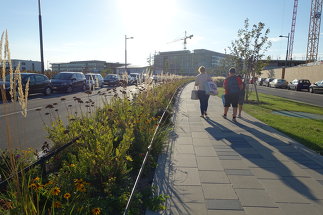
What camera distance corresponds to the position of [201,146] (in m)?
5.55

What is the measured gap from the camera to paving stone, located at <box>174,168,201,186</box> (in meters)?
3.71

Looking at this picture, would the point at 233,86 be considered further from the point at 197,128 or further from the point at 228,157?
the point at 228,157

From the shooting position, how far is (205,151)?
5.20 meters

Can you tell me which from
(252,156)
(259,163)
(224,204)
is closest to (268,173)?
(259,163)

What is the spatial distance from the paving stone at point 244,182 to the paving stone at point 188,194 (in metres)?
0.60

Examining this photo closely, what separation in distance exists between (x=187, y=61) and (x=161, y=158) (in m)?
131

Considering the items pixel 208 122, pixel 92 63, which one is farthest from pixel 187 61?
pixel 208 122

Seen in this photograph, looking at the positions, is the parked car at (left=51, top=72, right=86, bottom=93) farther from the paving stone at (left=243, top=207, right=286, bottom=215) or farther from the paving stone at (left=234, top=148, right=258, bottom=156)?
the paving stone at (left=243, top=207, right=286, bottom=215)

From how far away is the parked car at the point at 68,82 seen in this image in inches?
734

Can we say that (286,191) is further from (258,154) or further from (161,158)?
(161,158)

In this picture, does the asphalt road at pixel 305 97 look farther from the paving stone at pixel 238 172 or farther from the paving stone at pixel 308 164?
the paving stone at pixel 238 172

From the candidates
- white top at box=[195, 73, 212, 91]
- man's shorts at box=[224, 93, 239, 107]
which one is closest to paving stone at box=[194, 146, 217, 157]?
man's shorts at box=[224, 93, 239, 107]

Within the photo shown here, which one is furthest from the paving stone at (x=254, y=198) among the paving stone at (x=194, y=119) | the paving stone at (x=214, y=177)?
the paving stone at (x=194, y=119)

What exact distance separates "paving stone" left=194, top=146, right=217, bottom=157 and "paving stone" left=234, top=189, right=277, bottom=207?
152 cm
